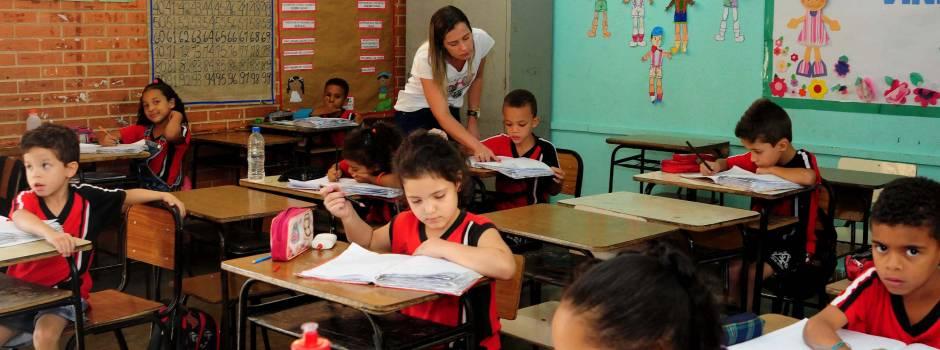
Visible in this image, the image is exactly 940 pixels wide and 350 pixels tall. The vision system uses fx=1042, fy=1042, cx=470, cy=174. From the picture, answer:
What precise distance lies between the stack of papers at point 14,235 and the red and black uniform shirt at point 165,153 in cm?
261

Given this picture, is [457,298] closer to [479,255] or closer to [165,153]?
[479,255]

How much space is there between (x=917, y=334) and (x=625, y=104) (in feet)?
15.5

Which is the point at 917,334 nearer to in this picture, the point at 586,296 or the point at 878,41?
the point at 586,296

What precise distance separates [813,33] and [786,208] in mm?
1850

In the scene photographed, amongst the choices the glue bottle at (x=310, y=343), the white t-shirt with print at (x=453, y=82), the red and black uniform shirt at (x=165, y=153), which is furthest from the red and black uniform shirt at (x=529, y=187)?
the glue bottle at (x=310, y=343)

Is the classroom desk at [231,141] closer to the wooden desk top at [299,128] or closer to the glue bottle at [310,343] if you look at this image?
the wooden desk top at [299,128]

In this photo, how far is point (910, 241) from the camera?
2344 mm

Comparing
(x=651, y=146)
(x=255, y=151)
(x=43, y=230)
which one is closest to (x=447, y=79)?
(x=255, y=151)

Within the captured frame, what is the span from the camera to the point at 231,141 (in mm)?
6277

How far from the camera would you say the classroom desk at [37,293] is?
2904 millimetres

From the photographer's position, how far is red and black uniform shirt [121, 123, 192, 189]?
5.88 meters

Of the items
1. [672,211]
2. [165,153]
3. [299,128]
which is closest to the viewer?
[672,211]

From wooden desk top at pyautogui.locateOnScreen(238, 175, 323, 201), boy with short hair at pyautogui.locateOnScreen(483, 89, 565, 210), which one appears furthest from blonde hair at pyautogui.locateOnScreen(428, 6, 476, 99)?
wooden desk top at pyautogui.locateOnScreen(238, 175, 323, 201)

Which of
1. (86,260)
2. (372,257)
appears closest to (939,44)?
(372,257)
